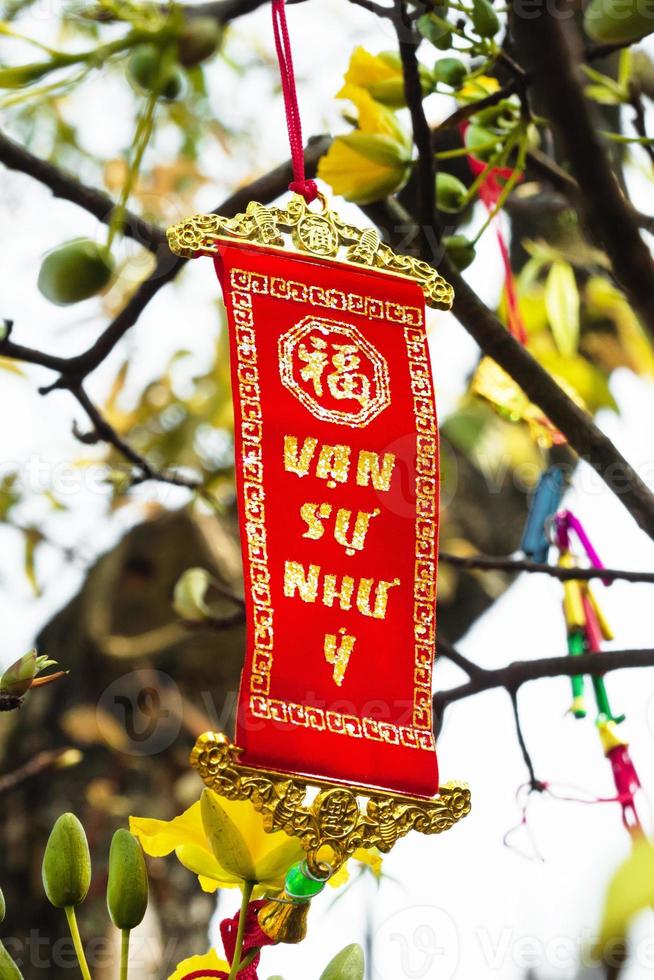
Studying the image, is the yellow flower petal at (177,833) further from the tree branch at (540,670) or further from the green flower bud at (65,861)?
the tree branch at (540,670)

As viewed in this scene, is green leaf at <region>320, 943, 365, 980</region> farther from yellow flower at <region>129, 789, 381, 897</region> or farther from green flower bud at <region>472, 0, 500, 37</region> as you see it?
green flower bud at <region>472, 0, 500, 37</region>

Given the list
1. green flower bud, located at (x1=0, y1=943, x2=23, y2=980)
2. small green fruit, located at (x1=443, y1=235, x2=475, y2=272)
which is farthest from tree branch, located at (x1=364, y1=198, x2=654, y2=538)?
green flower bud, located at (x1=0, y1=943, x2=23, y2=980)

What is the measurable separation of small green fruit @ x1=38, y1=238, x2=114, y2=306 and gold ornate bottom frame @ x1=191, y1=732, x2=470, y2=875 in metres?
0.38

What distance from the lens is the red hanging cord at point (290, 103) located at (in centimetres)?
82

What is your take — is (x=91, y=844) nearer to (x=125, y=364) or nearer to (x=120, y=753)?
(x=120, y=753)

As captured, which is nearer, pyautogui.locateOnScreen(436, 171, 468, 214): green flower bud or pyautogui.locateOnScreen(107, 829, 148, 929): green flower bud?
pyautogui.locateOnScreen(107, 829, 148, 929): green flower bud

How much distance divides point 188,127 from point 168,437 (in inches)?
26.0

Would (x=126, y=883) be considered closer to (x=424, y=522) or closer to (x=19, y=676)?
(x=19, y=676)

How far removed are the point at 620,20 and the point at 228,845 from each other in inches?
22.8

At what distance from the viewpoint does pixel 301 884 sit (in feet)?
2.09

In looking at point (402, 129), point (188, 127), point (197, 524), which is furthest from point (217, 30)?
point (188, 127)
